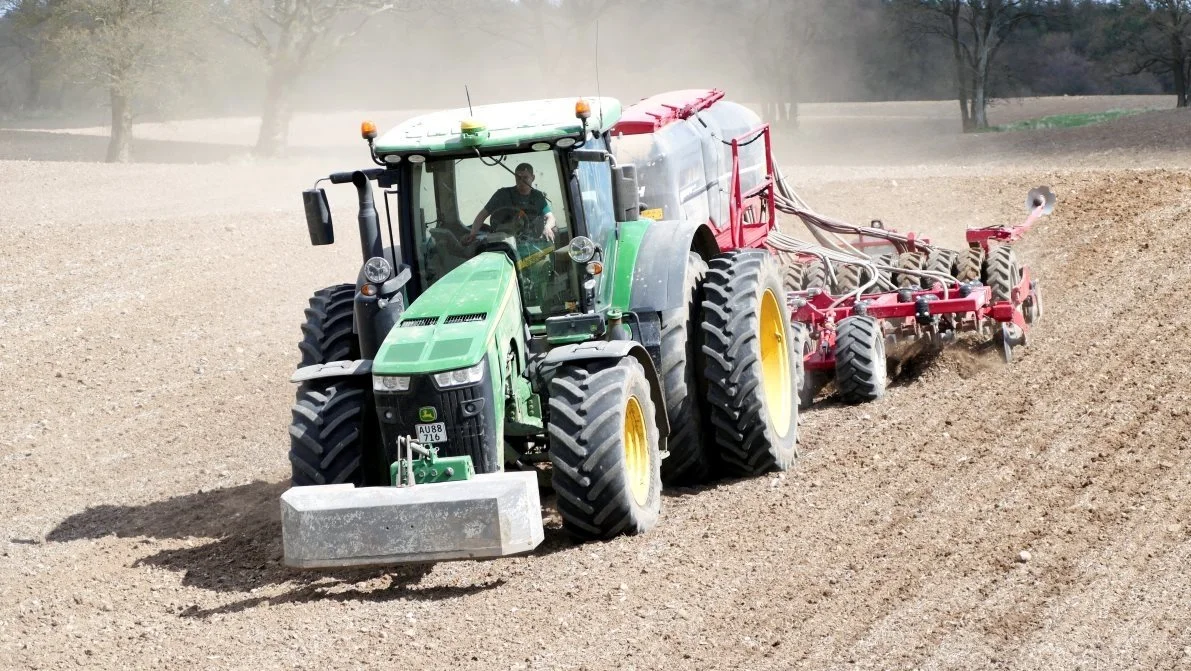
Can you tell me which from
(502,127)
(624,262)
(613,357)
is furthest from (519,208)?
(613,357)

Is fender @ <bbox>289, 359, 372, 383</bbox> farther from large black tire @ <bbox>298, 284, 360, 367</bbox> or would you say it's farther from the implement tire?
the implement tire

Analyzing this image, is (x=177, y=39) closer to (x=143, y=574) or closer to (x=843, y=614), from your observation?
(x=143, y=574)

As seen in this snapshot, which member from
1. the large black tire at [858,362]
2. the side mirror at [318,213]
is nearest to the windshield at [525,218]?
the side mirror at [318,213]

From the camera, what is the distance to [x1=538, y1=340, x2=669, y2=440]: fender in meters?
7.40

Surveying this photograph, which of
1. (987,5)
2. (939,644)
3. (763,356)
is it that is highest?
(987,5)

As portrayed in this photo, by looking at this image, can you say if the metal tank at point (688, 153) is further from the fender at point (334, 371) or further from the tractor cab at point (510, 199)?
the fender at point (334, 371)

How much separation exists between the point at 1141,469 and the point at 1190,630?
247 centimetres

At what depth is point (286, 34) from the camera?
37.5 metres

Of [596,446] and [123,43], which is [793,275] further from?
[123,43]

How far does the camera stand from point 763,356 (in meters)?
9.73

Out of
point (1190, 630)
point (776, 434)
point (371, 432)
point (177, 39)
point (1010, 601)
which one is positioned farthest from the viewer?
point (177, 39)

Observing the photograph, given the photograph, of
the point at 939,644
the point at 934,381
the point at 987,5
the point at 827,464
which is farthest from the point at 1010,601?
the point at 987,5

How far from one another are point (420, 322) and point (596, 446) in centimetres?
119

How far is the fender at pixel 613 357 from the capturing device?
7398 mm
